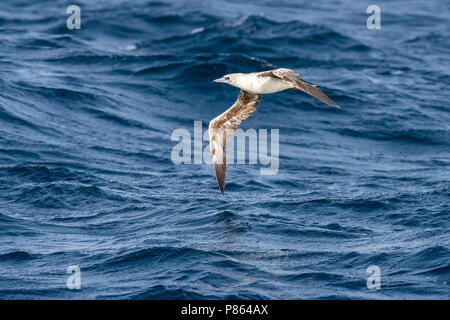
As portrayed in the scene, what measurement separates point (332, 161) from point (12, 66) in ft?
43.9

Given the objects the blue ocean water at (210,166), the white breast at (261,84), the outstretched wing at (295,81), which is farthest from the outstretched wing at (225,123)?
the outstretched wing at (295,81)

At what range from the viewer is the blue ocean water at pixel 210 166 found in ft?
57.6

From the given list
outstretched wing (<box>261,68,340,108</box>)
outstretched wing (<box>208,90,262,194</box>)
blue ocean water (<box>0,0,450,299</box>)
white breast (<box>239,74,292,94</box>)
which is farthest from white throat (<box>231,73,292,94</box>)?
blue ocean water (<box>0,0,450,299</box>)

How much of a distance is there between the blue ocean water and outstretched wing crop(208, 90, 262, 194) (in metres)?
1.68

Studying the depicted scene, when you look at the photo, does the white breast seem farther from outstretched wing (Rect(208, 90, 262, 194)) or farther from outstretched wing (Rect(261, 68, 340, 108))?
outstretched wing (Rect(208, 90, 262, 194))

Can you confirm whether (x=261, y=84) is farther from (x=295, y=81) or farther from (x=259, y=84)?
(x=295, y=81)

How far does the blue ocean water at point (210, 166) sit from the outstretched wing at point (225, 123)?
168cm

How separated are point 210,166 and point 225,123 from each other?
21.1ft

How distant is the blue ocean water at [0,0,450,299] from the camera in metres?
17.5

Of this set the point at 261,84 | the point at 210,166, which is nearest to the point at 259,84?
the point at 261,84

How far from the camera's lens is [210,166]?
1005 inches

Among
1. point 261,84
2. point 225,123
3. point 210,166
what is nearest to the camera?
point 261,84
